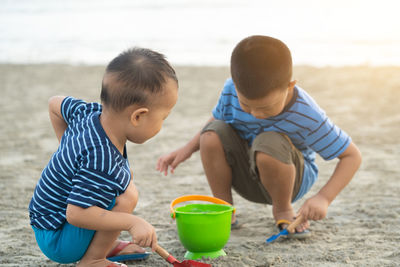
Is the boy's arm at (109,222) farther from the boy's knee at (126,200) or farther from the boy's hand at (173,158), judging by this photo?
the boy's hand at (173,158)

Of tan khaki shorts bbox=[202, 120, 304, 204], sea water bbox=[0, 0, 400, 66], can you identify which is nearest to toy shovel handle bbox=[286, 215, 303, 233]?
tan khaki shorts bbox=[202, 120, 304, 204]

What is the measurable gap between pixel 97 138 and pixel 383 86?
5.06m

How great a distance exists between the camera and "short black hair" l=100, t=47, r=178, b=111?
1655 mm

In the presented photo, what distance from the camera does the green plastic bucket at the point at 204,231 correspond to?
198 cm

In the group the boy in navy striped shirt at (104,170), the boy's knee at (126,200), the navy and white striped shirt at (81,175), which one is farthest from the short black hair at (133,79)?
the boy's knee at (126,200)

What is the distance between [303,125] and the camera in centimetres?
225

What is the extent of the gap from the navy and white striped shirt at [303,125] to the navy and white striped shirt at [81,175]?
830 millimetres

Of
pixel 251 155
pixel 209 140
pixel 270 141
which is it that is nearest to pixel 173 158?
pixel 209 140

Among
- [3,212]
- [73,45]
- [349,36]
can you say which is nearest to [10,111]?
[3,212]

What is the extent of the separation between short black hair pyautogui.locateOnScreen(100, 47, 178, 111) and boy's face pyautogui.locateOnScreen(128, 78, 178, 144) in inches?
1.1

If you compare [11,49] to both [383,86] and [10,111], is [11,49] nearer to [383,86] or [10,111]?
[10,111]

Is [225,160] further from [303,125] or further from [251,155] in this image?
[303,125]

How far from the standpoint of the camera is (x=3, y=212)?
8.55ft

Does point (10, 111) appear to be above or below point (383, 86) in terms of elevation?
below
